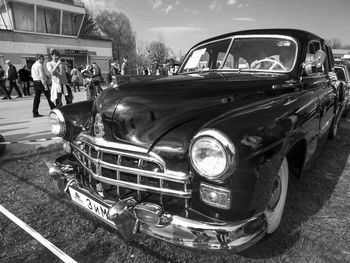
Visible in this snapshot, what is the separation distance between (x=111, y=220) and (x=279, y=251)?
4.24ft

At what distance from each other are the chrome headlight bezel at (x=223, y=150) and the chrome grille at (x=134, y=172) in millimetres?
213

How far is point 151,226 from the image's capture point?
6.30 feet

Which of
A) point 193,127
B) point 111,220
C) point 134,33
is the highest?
point 134,33

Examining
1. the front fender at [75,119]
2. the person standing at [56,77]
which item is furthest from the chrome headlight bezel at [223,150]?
the person standing at [56,77]

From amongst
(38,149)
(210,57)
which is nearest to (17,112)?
(38,149)

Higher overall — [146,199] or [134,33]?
[134,33]

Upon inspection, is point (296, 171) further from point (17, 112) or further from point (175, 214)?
point (17, 112)

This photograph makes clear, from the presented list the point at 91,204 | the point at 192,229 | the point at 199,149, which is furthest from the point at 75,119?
the point at 192,229

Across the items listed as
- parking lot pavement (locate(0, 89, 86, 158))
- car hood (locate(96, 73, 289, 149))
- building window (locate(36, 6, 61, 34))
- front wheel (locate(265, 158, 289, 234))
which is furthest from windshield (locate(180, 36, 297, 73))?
building window (locate(36, 6, 61, 34))

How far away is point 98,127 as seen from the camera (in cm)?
245

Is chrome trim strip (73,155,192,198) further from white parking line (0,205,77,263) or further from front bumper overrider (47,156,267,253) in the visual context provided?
white parking line (0,205,77,263)

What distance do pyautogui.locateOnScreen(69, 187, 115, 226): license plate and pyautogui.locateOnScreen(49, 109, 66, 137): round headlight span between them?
759mm

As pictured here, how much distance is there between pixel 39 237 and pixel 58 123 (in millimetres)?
1101

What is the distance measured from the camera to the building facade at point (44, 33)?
80.0ft
